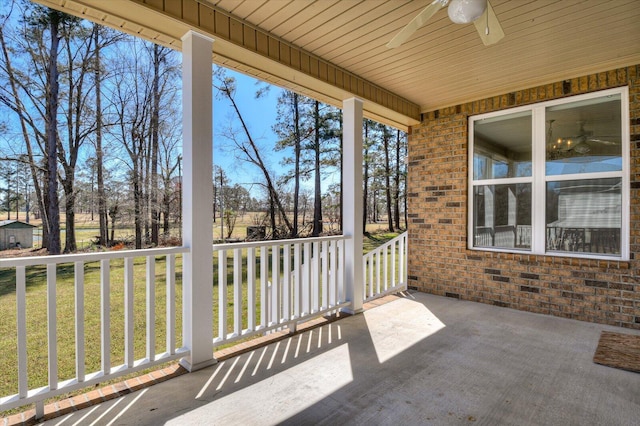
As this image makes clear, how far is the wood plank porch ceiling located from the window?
472mm

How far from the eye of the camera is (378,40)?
291 cm

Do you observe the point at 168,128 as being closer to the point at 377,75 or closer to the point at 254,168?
the point at 254,168

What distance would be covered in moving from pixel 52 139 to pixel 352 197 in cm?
791

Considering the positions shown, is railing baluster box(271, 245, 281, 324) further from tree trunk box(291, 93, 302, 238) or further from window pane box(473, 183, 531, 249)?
tree trunk box(291, 93, 302, 238)

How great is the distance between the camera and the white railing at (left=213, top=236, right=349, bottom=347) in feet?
8.98

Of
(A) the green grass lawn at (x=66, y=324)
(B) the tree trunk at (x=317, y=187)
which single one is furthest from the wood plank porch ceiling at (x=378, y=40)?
(B) the tree trunk at (x=317, y=187)

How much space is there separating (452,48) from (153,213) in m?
8.97

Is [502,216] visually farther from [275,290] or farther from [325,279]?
[275,290]

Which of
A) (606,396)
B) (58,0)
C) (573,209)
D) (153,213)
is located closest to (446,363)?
(606,396)

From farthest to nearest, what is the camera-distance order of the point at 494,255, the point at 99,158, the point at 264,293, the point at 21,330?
1. the point at 99,158
2. the point at 494,255
3. the point at 264,293
4. the point at 21,330

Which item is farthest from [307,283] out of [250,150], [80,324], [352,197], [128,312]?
[250,150]

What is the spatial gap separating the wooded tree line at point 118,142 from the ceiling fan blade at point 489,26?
29.8ft

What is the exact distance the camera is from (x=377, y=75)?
145 inches

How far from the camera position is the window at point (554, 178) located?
3.53m
